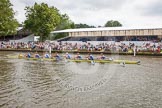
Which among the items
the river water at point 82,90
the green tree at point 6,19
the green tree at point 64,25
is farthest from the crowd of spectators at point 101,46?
the river water at point 82,90

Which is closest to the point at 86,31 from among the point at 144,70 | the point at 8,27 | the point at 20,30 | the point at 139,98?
the point at 8,27

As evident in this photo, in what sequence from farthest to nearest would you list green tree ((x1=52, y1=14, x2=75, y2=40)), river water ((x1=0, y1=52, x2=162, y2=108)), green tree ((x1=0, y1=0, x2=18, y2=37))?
green tree ((x1=52, y1=14, x2=75, y2=40)) → green tree ((x1=0, y1=0, x2=18, y2=37)) → river water ((x1=0, y1=52, x2=162, y2=108))

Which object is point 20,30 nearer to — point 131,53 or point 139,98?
point 131,53

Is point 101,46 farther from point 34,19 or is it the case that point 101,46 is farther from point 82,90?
point 82,90

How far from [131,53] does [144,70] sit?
707 inches

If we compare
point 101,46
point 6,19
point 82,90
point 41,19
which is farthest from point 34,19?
point 82,90

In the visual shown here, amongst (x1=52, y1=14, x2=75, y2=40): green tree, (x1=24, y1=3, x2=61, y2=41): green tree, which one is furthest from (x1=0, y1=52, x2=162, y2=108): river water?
(x1=52, y1=14, x2=75, y2=40): green tree

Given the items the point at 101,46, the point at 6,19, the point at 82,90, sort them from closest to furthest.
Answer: the point at 82,90, the point at 101,46, the point at 6,19

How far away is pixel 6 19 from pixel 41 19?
8001 millimetres

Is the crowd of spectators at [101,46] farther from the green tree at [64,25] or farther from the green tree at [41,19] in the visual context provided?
the green tree at [64,25]

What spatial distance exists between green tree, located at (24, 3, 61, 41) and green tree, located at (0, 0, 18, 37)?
134 inches

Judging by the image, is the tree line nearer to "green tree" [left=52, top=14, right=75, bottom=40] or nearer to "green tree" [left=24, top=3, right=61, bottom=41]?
"green tree" [left=24, top=3, right=61, bottom=41]

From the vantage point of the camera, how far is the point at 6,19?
207 ft

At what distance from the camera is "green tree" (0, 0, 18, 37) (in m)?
62.4
